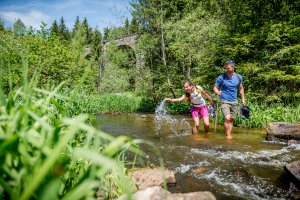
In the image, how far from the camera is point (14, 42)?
1443 cm

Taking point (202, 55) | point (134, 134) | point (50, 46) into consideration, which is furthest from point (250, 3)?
point (50, 46)

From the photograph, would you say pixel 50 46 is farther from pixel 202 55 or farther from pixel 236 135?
pixel 236 135

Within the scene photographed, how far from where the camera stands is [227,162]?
17.2 feet

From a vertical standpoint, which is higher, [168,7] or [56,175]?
[168,7]

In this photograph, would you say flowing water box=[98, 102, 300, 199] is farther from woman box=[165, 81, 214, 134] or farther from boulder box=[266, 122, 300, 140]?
woman box=[165, 81, 214, 134]

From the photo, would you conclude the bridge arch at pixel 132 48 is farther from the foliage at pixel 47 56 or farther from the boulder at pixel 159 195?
the boulder at pixel 159 195

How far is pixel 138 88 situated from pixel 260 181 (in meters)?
15.2

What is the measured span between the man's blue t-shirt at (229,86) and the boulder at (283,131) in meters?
1.25

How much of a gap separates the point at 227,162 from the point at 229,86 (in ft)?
9.26

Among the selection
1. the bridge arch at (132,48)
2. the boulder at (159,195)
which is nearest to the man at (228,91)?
the boulder at (159,195)

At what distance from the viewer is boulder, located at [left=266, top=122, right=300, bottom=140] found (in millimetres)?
7344

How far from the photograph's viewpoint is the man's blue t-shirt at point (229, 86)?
24.7 ft

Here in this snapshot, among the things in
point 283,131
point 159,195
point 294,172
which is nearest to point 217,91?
point 283,131

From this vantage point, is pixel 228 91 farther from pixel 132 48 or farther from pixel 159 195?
pixel 132 48
